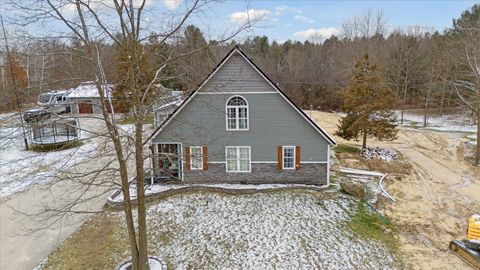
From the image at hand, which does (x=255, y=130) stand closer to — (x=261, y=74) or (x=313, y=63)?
(x=261, y=74)

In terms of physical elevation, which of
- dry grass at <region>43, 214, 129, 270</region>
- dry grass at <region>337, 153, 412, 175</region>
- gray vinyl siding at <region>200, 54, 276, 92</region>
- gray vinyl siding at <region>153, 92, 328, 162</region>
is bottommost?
dry grass at <region>43, 214, 129, 270</region>

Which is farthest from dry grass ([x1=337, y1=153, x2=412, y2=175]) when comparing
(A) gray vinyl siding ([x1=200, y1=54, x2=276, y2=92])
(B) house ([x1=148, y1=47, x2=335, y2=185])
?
(A) gray vinyl siding ([x1=200, y1=54, x2=276, y2=92])

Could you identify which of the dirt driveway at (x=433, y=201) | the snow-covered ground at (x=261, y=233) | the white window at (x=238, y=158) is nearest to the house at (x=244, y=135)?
the white window at (x=238, y=158)

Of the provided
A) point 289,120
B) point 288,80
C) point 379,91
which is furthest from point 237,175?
point 288,80

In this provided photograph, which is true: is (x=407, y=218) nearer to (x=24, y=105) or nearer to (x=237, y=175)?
(x=237, y=175)

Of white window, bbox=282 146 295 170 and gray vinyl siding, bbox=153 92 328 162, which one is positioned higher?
gray vinyl siding, bbox=153 92 328 162

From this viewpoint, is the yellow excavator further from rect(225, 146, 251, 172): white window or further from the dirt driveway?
rect(225, 146, 251, 172): white window
